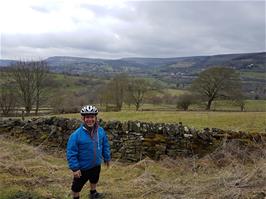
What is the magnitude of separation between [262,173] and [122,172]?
3202 millimetres

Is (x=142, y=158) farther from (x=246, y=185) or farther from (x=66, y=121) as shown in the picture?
(x=246, y=185)

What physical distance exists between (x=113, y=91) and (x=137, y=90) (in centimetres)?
614

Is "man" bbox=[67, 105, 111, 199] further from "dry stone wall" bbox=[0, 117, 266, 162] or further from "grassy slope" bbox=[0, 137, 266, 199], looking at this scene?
"dry stone wall" bbox=[0, 117, 266, 162]

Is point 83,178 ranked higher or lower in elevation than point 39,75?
higher

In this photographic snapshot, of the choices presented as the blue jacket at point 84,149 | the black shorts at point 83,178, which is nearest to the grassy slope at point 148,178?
the black shorts at point 83,178

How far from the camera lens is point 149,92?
2505 inches

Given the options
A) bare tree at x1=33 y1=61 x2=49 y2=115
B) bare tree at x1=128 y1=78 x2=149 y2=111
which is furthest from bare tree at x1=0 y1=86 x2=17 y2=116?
bare tree at x1=128 y1=78 x2=149 y2=111

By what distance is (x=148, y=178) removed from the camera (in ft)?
24.4

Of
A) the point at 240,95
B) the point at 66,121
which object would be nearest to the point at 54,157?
the point at 66,121

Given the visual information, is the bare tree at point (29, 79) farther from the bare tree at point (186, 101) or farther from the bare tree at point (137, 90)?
the bare tree at point (186, 101)

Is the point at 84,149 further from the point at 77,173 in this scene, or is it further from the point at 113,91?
the point at 113,91

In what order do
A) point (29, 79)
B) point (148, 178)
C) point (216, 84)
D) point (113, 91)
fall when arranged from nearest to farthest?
point (148, 178) < point (29, 79) < point (216, 84) < point (113, 91)

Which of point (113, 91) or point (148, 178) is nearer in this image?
point (148, 178)

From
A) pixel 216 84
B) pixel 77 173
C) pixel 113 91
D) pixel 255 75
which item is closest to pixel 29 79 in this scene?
pixel 113 91
